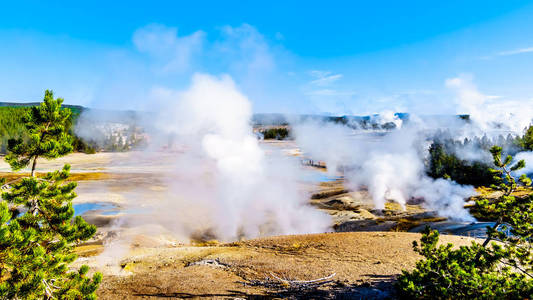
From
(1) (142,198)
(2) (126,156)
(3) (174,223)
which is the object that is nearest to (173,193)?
(1) (142,198)

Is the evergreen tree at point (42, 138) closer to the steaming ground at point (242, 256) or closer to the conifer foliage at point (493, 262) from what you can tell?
the steaming ground at point (242, 256)

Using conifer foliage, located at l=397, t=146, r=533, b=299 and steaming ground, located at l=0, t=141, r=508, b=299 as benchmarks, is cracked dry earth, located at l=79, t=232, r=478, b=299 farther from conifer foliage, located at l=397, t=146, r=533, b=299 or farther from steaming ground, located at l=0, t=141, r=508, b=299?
conifer foliage, located at l=397, t=146, r=533, b=299

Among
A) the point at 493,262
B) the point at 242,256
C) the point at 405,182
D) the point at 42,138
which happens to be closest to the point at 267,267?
the point at 242,256

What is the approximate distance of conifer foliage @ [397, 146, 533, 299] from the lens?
5.55 metres

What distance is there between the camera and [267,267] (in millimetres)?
12164

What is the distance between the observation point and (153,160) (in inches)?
2472

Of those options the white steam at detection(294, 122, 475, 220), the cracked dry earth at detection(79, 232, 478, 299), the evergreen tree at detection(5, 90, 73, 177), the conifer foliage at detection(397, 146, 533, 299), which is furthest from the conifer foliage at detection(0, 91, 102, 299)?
the white steam at detection(294, 122, 475, 220)

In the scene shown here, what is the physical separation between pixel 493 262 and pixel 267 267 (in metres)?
8.09

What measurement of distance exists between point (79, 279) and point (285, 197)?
22312 millimetres

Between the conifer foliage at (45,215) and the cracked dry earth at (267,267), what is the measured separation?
360cm

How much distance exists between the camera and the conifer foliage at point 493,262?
5.55 metres

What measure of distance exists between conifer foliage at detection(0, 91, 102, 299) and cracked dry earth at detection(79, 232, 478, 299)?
3.60 meters

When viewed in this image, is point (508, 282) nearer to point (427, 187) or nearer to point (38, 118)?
point (38, 118)

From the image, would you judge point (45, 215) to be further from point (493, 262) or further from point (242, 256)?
point (493, 262)
